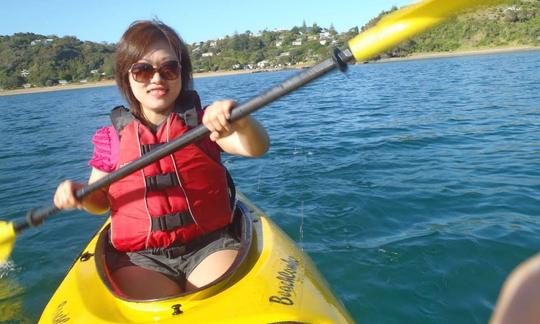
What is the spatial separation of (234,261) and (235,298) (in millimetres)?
287

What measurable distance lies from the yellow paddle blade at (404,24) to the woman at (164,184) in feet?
2.27

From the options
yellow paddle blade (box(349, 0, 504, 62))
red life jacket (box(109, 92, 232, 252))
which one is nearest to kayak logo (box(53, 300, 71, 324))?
red life jacket (box(109, 92, 232, 252))

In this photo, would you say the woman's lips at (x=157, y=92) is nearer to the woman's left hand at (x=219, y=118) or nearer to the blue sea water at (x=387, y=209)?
the woman's left hand at (x=219, y=118)

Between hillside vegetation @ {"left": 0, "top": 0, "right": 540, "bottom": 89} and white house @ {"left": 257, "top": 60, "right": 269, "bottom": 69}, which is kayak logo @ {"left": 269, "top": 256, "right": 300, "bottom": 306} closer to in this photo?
hillside vegetation @ {"left": 0, "top": 0, "right": 540, "bottom": 89}

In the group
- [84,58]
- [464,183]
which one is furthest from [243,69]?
[464,183]

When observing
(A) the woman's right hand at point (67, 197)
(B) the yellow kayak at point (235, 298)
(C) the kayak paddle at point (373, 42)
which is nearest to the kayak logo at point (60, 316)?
(B) the yellow kayak at point (235, 298)

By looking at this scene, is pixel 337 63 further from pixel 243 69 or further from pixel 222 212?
pixel 243 69

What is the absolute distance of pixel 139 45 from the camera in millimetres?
2494

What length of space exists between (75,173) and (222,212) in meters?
6.26

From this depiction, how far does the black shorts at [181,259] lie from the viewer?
2525 mm

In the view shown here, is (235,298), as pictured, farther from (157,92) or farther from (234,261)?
(157,92)

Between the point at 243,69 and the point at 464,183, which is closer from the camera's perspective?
the point at 464,183

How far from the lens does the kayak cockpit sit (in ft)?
7.29

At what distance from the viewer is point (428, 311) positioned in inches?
120
